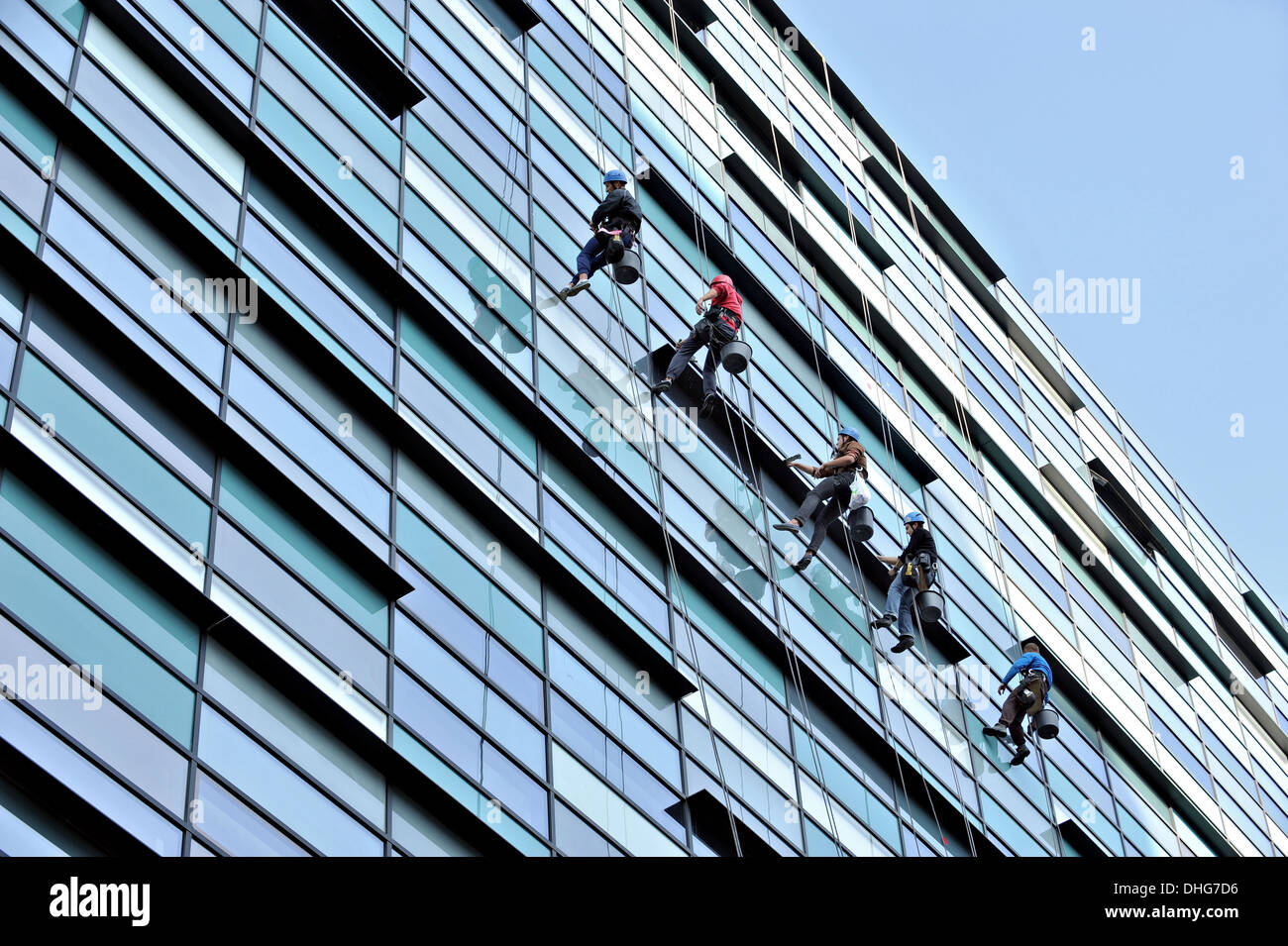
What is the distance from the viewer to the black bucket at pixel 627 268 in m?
21.2

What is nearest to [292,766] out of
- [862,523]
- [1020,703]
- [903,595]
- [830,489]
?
[830,489]

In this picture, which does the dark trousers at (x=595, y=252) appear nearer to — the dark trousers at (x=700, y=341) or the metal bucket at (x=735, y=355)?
the dark trousers at (x=700, y=341)

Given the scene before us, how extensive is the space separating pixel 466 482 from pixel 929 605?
23.5 feet

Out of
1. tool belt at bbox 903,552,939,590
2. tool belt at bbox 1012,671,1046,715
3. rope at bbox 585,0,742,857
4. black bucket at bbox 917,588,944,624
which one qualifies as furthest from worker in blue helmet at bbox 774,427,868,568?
tool belt at bbox 1012,671,1046,715

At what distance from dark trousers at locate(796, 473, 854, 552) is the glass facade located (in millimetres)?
846

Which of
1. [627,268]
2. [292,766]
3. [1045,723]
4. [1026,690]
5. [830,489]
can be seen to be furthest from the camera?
[1026,690]

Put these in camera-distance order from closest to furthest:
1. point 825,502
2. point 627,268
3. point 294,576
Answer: point 294,576
point 627,268
point 825,502

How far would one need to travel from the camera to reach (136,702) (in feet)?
42.5

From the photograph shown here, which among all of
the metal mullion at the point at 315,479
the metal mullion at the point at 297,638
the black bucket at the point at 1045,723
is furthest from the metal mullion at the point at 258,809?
the black bucket at the point at 1045,723

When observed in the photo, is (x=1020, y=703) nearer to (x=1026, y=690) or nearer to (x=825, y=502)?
(x=1026, y=690)

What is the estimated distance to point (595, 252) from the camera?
2139 cm

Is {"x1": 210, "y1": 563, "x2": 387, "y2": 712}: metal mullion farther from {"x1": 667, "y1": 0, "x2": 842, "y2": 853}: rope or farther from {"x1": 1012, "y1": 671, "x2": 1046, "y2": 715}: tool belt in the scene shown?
{"x1": 1012, "y1": 671, "x2": 1046, "y2": 715}: tool belt
